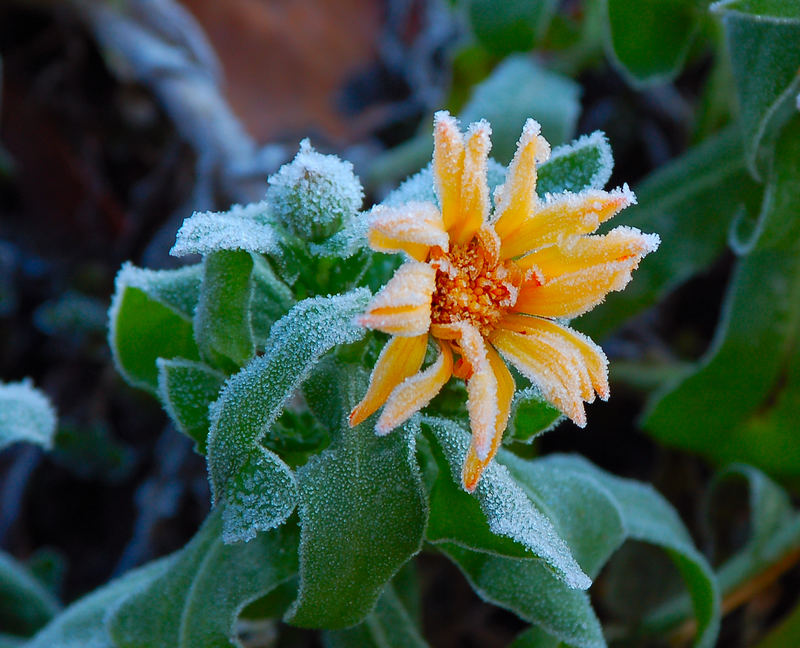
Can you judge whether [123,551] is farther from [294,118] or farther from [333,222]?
[294,118]

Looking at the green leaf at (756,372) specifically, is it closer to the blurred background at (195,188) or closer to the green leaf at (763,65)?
the blurred background at (195,188)

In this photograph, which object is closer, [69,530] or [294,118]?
[69,530]

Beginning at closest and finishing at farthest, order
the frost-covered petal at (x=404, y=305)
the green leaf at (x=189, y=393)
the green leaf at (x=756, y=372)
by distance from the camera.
A: the frost-covered petal at (x=404, y=305)
the green leaf at (x=189, y=393)
the green leaf at (x=756, y=372)

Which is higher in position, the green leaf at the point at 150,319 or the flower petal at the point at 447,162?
the green leaf at the point at 150,319

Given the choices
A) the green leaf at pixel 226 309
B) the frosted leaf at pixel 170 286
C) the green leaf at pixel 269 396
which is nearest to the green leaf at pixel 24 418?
the frosted leaf at pixel 170 286

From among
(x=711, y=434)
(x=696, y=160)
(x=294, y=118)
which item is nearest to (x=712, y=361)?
(x=711, y=434)

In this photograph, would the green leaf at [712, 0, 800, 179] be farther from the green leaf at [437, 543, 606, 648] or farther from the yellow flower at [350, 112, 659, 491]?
the green leaf at [437, 543, 606, 648]

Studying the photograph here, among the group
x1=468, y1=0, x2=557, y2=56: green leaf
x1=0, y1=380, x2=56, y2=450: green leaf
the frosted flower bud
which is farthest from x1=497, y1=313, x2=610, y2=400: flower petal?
x1=468, y1=0, x2=557, y2=56: green leaf
